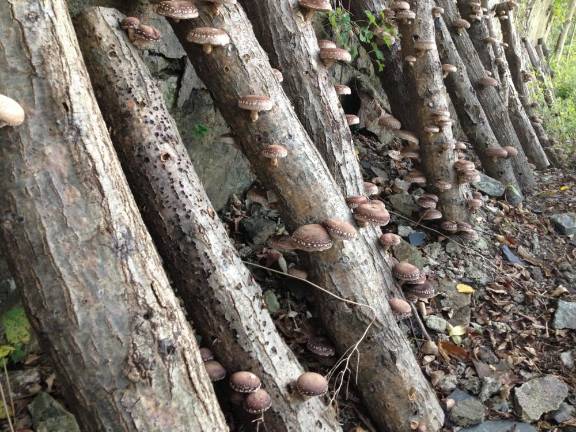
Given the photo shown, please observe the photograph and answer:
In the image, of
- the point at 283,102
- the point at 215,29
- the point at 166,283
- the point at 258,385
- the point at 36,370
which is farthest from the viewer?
the point at 283,102

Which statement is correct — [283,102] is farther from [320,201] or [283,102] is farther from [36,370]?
[36,370]

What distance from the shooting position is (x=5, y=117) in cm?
220

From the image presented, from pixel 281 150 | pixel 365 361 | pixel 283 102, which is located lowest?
pixel 365 361

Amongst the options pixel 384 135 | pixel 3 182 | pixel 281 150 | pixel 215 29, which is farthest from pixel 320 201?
pixel 384 135

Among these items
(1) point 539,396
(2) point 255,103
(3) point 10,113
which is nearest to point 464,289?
(1) point 539,396

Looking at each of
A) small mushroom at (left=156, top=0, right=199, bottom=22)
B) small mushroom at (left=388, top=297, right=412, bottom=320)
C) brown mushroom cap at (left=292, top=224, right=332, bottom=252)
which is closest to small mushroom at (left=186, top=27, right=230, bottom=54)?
small mushroom at (left=156, top=0, right=199, bottom=22)

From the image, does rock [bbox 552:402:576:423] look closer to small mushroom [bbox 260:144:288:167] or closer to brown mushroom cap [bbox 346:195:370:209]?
brown mushroom cap [bbox 346:195:370:209]

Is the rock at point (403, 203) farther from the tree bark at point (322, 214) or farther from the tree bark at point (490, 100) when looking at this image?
the tree bark at point (490, 100)

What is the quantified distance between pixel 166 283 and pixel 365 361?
1.87 metres

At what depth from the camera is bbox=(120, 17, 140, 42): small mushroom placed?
3479 millimetres

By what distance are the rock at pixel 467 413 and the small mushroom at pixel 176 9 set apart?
381 centimetres

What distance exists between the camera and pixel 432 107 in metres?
5.88

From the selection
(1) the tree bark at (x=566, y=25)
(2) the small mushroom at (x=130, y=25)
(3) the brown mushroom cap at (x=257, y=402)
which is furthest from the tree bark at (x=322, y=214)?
(1) the tree bark at (x=566, y=25)

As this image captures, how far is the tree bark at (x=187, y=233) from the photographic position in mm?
Result: 3268
